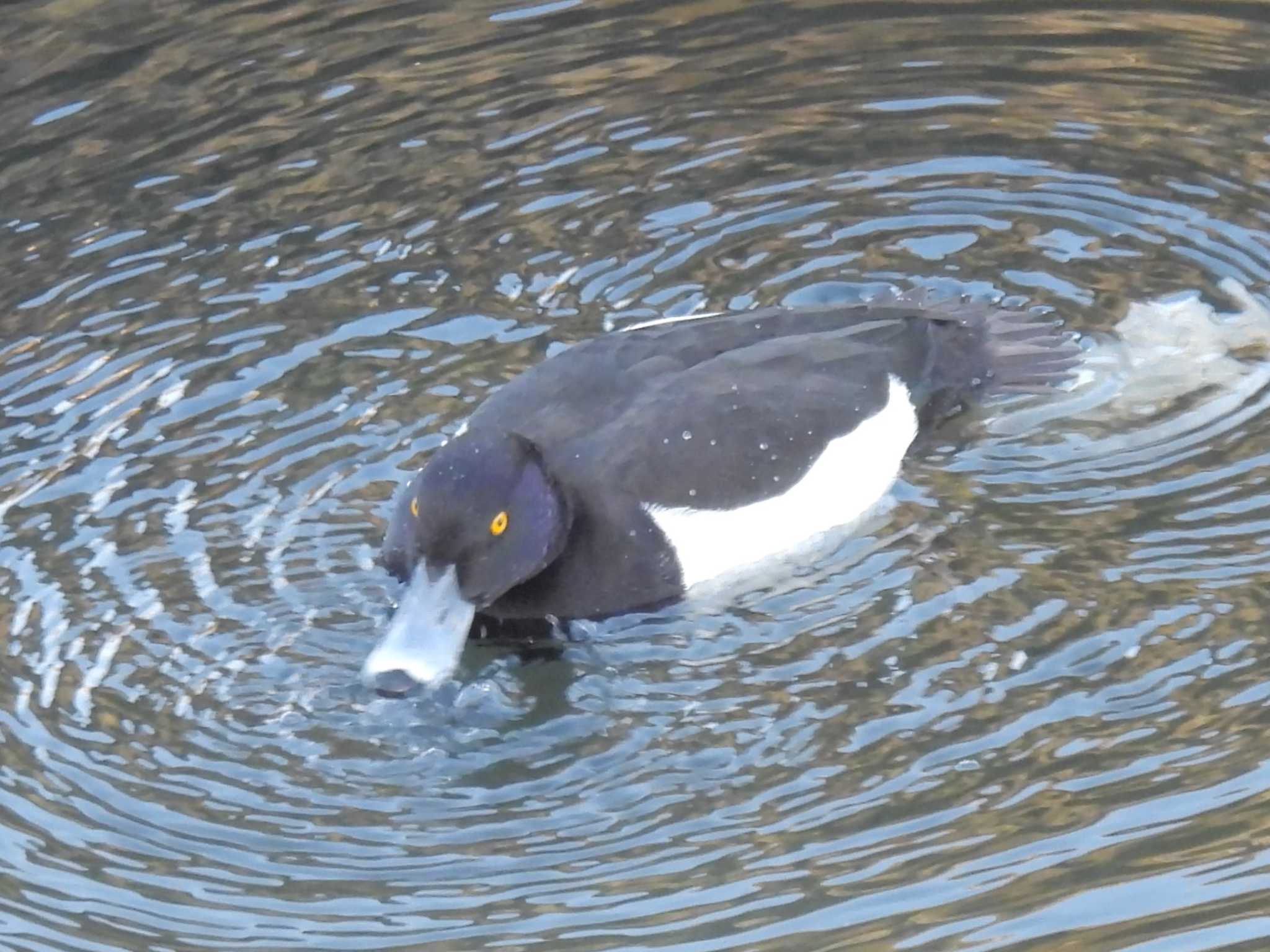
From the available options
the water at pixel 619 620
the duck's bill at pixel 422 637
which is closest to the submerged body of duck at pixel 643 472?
the duck's bill at pixel 422 637

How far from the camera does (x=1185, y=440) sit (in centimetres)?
712

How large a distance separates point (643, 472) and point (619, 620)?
47cm

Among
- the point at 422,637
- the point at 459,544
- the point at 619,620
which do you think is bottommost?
the point at 619,620

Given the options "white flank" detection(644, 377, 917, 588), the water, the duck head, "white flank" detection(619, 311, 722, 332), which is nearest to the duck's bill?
the duck head

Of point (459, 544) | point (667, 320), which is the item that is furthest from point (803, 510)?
point (459, 544)

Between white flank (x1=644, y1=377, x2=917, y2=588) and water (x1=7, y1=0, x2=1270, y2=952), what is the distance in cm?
13

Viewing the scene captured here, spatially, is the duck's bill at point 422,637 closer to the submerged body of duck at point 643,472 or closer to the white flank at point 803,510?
the submerged body of duck at point 643,472

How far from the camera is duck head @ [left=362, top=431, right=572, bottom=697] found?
6.04m

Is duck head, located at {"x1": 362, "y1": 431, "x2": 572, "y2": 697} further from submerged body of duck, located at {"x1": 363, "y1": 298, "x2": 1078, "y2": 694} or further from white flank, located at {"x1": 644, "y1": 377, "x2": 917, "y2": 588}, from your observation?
→ white flank, located at {"x1": 644, "y1": 377, "x2": 917, "y2": 588}

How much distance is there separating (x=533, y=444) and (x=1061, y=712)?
5.85 feet

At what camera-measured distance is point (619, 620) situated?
6.53 metres

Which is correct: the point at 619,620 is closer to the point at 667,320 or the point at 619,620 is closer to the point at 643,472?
the point at 643,472

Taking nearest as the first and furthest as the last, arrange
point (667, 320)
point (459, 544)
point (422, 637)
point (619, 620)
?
point (422, 637)
point (459, 544)
point (619, 620)
point (667, 320)

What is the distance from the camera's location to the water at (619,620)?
523 centimetres
